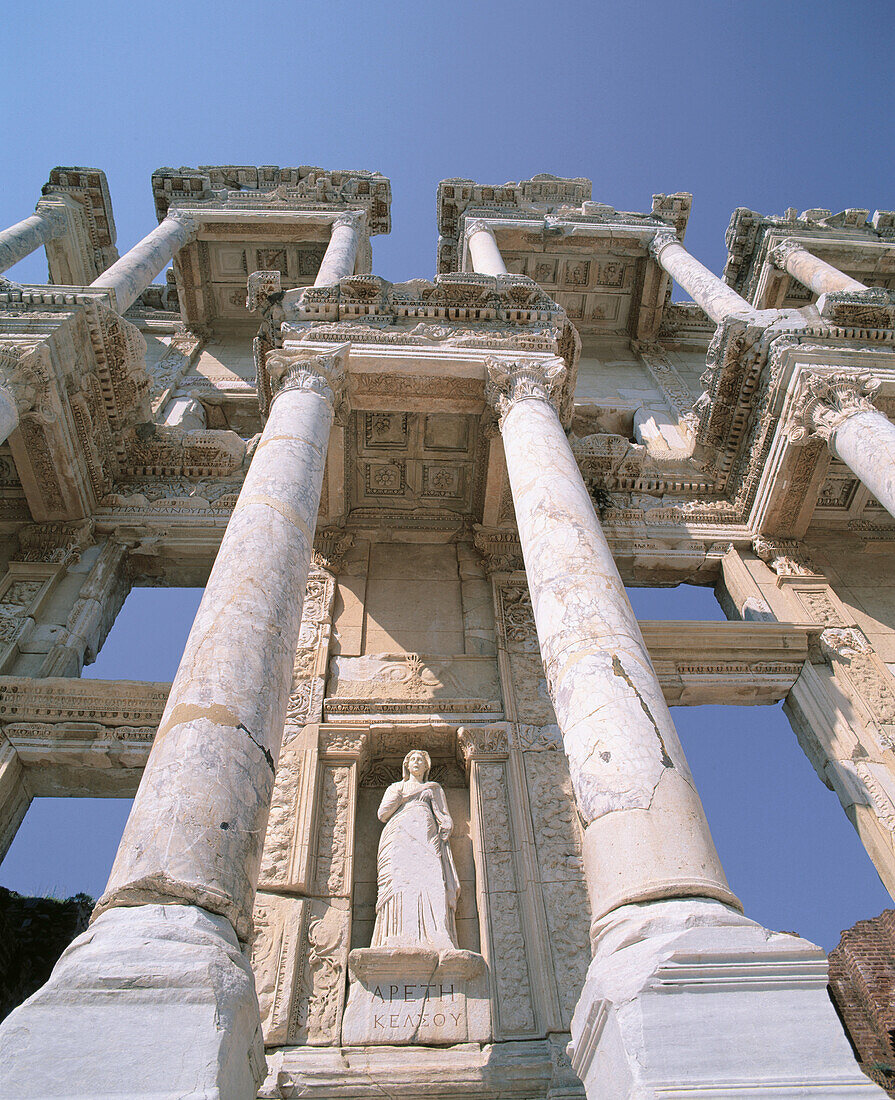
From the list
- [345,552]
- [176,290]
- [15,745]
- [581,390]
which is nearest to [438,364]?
[345,552]

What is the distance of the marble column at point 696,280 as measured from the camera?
15789 millimetres

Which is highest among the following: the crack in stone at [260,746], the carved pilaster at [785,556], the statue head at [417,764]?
the carved pilaster at [785,556]

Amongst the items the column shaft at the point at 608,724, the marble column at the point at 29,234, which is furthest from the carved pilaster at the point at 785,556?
the marble column at the point at 29,234

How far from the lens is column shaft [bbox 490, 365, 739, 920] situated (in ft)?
16.1

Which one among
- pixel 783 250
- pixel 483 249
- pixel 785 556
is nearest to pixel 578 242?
pixel 483 249

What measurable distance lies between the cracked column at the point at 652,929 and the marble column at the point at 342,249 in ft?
36.8

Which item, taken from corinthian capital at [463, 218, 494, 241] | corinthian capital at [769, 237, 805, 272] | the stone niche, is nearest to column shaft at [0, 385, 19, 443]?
the stone niche

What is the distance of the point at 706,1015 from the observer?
399 centimetres

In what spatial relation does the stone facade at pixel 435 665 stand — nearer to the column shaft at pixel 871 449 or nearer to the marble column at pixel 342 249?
the column shaft at pixel 871 449

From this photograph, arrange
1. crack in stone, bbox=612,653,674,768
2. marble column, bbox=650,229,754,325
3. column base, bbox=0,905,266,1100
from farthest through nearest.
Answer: marble column, bbox=650,229,754,325 → crack in stone, bbox=612,653,674,768 → column base, bbox=0,905,266,1100

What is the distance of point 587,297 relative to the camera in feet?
72.1

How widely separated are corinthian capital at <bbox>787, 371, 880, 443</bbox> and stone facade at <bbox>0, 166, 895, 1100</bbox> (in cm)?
6

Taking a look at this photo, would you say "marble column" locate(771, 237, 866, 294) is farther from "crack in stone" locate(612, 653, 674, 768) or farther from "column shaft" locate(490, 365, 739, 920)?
"crack in stone" locate(612, 653, 674, 768)

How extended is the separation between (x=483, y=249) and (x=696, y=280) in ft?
15.9
